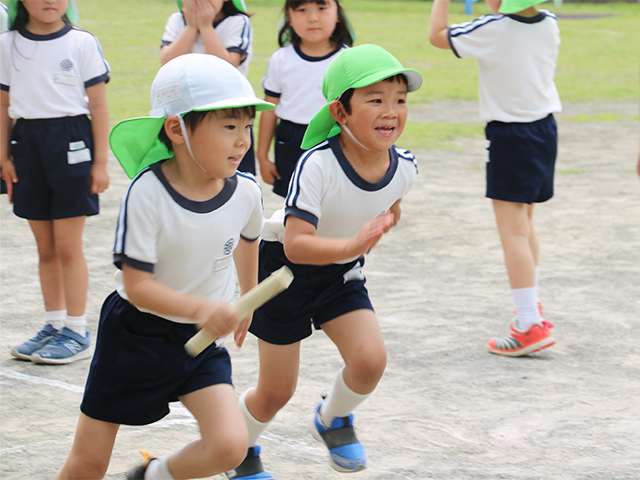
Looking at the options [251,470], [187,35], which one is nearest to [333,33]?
[187,35]

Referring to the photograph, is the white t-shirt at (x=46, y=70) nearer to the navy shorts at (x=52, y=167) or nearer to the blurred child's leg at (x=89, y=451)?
the navy shorts at (x=52, y=167)

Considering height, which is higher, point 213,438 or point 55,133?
point 55,133

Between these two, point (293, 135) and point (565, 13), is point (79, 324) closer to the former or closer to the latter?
point (293, 135)

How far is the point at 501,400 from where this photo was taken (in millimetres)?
3752

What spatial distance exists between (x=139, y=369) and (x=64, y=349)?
1.80 meters

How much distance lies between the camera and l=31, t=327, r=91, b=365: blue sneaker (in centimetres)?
400

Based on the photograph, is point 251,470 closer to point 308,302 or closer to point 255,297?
point 308,302

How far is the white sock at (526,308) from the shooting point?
4.30 meters

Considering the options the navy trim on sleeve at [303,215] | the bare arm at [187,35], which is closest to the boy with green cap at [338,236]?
the navy trim on sleeve at [303,215]

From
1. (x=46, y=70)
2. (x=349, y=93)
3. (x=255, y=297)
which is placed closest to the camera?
(x=255, y=297)

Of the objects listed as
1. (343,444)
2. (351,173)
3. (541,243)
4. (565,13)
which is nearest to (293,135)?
(351,173)

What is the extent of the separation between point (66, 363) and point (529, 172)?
8.57ft

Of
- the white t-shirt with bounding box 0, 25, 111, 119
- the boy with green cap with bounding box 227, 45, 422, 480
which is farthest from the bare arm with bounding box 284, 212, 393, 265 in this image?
the white t-shirt with bounding box 0, 25, 111, 119

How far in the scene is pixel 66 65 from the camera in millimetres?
3922
